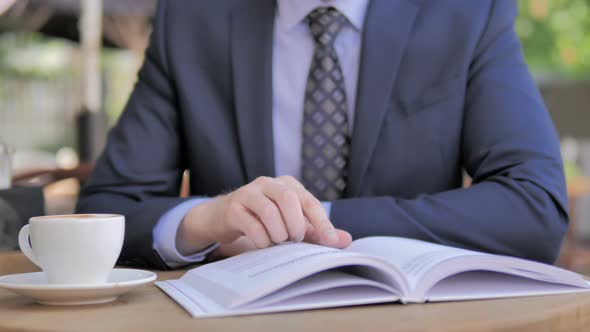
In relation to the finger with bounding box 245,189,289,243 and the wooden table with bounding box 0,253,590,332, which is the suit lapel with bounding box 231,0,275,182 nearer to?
the finger with bounding box 245,189,289,243

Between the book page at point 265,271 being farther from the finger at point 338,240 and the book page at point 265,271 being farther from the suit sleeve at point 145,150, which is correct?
the suit sleeve at point 145,150

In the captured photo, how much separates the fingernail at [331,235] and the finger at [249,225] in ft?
0.26

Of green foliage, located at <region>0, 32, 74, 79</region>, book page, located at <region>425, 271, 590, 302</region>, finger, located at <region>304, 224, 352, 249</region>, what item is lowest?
green foliage, located at <region>0, 32, 74, 79</region>

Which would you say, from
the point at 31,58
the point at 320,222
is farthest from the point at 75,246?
the point at 31,58

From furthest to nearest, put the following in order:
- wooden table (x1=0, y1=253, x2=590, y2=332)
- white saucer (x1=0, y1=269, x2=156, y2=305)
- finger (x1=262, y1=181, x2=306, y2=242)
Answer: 1. finger (x1=262, y1=181, x2=306, y2=242)
2. white saucer (x1=0, y1=269, x2=156, y2=305)
3. wooden table (x1=0, y1=253, x2=590, y2=332)

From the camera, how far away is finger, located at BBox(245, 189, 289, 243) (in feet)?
3.17

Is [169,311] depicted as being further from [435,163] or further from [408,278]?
[435,163]

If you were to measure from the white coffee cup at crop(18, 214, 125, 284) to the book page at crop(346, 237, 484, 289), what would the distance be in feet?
0.99

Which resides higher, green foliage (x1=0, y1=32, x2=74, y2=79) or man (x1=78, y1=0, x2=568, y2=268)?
man (x1=78, y1=0, x2=568, y2=268)

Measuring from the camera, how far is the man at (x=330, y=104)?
1512 mm

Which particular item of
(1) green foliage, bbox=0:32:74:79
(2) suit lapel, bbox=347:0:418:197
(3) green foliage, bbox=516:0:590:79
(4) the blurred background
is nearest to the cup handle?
(4) the blurred background

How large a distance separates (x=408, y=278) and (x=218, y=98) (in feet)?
2.97

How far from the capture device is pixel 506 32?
1.62m

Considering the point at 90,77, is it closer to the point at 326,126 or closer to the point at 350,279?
the point at 326,126
